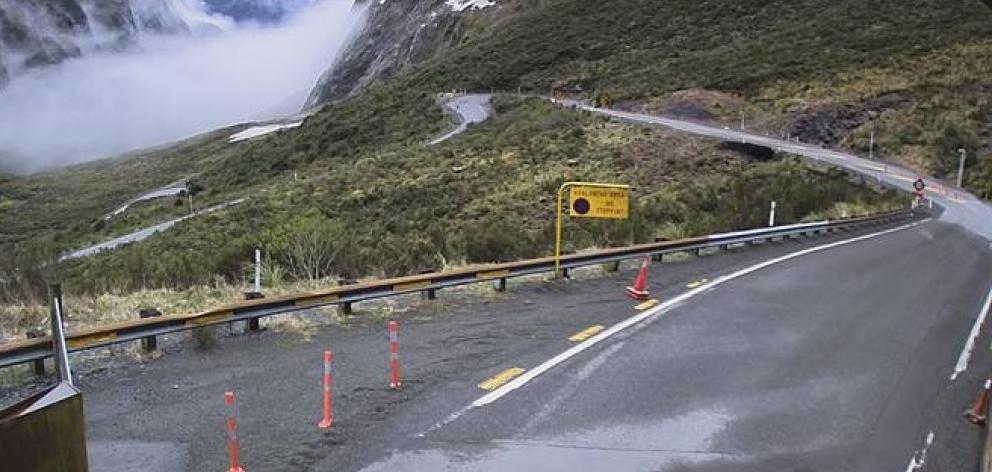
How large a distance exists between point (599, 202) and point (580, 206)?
30cm

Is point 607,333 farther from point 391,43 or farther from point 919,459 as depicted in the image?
point 391,43

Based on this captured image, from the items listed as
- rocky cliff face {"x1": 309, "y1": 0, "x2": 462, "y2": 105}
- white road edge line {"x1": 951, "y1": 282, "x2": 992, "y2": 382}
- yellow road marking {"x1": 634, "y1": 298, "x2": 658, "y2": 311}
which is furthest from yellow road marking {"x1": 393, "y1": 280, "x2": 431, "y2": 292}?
rocky cliff face {"x1": 309, "y1": 0, "x2": 462, "y2": 105}

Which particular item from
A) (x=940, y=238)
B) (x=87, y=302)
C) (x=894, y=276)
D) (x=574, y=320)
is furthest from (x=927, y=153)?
(x=87, y=302)

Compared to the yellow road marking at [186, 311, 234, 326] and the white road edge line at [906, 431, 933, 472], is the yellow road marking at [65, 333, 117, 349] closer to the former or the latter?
the yellow road marking at [186, 311, 234, 326]

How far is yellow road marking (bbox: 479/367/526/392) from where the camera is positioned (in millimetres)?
7555

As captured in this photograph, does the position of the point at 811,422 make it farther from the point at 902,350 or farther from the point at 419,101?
the point at 419,101

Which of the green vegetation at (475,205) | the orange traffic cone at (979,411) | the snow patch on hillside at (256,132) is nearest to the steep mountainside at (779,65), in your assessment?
the green vegetation at (475,205)

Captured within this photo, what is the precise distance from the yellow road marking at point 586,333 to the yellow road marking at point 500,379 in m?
1.39

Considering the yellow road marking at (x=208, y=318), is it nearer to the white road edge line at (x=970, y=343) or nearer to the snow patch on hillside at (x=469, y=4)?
the white road edge line at (x=970, y=343)

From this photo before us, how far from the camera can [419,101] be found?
77.8 meters

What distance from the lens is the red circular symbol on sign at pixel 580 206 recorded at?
12.9 m

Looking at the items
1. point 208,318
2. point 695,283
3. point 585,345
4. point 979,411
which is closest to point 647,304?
point 695,283

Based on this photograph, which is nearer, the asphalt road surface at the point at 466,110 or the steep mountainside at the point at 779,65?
the steep mountainside at the point at 779,65

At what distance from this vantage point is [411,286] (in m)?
11.0
